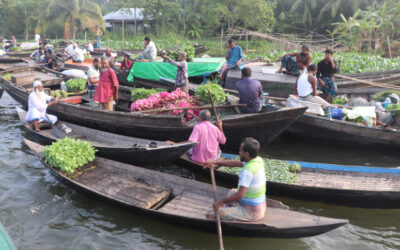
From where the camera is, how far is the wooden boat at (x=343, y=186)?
16.7 feet

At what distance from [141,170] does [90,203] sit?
110cm

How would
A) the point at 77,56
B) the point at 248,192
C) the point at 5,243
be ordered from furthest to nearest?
the point at 77,56 < the point at 248,192 < the point at 5,243

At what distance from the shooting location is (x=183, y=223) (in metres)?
4.64

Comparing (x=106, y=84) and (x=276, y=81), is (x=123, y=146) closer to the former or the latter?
(x=106, y=84)

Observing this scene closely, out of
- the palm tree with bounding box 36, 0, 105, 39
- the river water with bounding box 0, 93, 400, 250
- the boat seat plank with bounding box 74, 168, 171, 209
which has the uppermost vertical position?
the palm tree with bounding box 36, 0, 105, 39

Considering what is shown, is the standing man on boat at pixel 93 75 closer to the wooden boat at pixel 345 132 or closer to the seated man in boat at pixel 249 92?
the seated man in boat at pixel 249 92

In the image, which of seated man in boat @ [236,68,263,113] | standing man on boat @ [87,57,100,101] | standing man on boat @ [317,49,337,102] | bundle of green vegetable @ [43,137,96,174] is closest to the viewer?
bundle of green vegetable @ [43,137,96,174]

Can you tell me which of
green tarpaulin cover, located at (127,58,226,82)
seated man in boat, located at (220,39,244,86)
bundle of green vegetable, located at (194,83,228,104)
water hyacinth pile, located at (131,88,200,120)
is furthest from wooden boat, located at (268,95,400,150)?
green tarpaulin cover, located at (127,58,226,82)

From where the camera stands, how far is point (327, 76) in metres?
8.54

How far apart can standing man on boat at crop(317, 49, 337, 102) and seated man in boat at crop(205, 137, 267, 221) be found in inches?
211

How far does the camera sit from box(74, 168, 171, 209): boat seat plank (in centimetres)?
521

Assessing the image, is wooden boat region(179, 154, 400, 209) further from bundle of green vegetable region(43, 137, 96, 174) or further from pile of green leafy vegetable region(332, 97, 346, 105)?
pile of green leafy vegetable region(332, 97, 346, 105)

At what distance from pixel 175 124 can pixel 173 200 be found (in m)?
2.20

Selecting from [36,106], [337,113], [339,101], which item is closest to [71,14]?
[36,106]
